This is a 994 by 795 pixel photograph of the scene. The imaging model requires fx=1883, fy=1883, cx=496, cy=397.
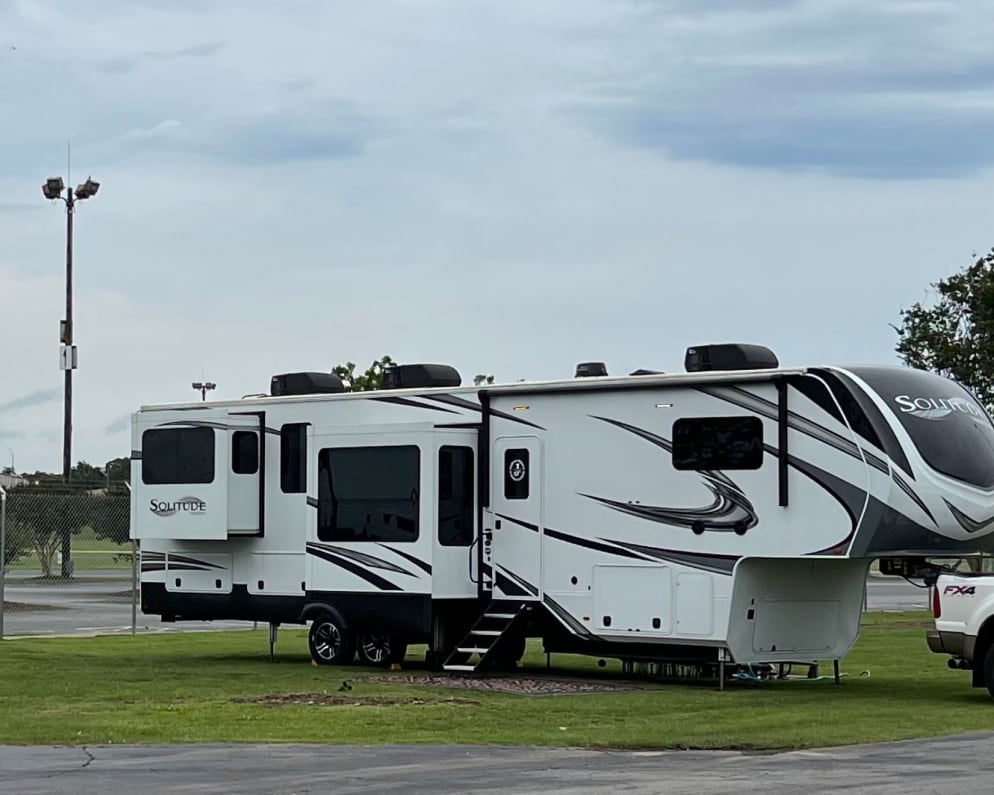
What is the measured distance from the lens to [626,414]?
20.0 metres

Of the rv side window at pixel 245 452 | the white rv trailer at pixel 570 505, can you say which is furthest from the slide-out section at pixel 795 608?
the rv side window at pixel 245 452

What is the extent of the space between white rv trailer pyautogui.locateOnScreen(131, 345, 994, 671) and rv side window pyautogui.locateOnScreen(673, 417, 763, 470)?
0.07 feet

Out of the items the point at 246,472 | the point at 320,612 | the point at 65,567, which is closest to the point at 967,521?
the point at 320,612

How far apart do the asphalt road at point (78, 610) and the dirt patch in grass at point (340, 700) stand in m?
12.2

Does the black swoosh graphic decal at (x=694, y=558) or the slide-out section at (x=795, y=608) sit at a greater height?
the black swoosh graphic decal at (x=694, y=558)

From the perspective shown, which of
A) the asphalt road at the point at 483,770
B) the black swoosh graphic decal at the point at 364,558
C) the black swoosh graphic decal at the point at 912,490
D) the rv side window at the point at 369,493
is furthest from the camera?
the black swoosh graphic decal at the point at 364,558

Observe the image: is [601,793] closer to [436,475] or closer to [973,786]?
[973,786]

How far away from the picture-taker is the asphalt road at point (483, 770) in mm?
11617

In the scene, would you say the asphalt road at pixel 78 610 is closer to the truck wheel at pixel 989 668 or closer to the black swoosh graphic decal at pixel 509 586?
the black swoosh graphic decal at pixel 509 586

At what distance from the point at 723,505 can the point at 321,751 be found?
22.1 ft

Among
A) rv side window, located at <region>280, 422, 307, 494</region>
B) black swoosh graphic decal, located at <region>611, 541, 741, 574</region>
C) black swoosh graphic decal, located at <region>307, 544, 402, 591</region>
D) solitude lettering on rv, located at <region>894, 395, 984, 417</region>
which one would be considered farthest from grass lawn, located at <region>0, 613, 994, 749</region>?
solitude lettering on rv, located at <region>894, 395, 984, 417</region>

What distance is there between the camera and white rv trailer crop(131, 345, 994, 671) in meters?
18.3

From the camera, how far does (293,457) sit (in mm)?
22875

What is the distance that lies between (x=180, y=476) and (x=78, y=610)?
989 cm
